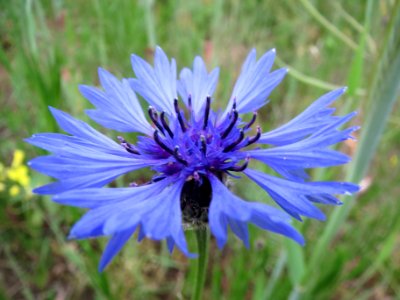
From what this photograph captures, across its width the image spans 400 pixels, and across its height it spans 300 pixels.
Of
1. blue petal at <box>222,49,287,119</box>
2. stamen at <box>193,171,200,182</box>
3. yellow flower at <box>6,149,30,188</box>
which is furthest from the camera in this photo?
yellow flower at <box>6,149,30,188</box>

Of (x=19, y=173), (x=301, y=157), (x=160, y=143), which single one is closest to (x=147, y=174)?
(x=19, y=173)

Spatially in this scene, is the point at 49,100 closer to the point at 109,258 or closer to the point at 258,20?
the point at 109,258

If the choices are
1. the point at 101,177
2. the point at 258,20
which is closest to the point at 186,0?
the point at 258,20

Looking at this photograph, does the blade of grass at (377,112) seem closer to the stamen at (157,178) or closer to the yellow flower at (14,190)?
the stamen at (157,178)

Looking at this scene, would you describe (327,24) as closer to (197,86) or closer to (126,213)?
(197,86)

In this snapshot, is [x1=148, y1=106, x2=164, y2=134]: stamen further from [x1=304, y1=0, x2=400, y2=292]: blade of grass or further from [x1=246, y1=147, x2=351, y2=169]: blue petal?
[x1=304, y1=0, x2=400, y2=292]: blade of grass

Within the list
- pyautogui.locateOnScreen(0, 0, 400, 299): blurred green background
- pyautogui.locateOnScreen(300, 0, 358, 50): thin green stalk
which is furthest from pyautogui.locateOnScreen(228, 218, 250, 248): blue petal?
pyautogui.locateOnScreen(300, 0, 358, 50): thin green stalk
